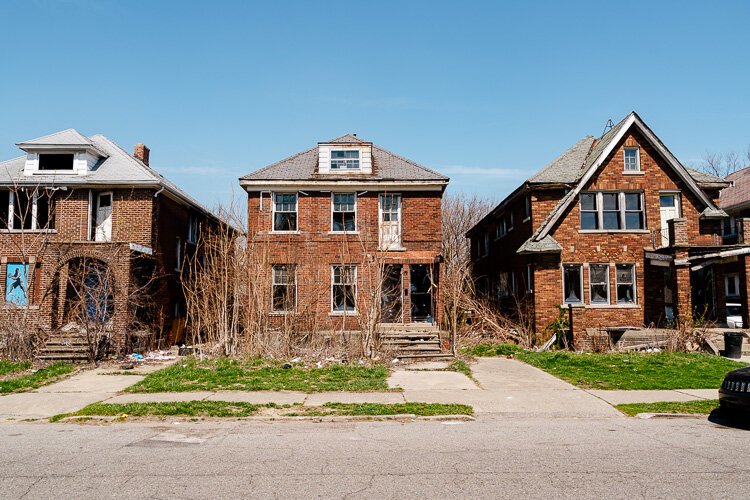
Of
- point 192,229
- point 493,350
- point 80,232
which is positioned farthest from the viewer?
point 192,229

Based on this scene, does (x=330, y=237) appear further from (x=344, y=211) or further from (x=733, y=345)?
(x=733, y=345)

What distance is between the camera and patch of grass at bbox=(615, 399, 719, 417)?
10.0m

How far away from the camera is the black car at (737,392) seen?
8.49m

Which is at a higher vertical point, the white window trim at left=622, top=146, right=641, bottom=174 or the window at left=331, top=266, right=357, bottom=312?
the white window trim at left=622, top=146, right=641, bottom=174

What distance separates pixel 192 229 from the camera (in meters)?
26.7

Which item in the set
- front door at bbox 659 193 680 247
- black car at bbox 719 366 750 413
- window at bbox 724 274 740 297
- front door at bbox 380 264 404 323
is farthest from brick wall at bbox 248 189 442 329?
window at bbox 724 274 740 297

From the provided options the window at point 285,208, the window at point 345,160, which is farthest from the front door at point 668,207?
the window at point 285,208

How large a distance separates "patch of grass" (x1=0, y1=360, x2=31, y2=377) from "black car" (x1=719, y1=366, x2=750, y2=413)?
16071mm

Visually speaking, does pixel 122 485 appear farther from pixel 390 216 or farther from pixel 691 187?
pixel 691 187

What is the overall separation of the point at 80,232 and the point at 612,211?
20174mm

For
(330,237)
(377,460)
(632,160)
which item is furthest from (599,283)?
(377,460)

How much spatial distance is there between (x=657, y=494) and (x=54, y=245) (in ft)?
65.4

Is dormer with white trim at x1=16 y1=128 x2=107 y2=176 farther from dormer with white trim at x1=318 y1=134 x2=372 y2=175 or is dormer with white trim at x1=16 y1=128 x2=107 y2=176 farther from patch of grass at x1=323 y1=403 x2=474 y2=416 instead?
patch of grass at x1=323 y1=403 x2=474 y2=416

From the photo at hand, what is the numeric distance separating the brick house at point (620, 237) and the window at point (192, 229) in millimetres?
14785
